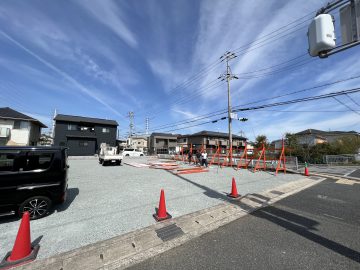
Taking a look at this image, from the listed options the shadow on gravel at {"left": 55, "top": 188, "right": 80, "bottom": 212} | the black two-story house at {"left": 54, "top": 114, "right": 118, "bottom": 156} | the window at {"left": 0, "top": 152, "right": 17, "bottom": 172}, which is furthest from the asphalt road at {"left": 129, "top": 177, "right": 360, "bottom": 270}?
the black two-story house at {"left": 54, "top": 114, "right": 118, "bottom": 156}

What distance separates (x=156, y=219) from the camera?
4.29 metres

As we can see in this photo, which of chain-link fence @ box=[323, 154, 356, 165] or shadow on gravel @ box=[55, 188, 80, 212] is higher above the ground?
chain-link fence @ box=[323, 154, 356, 165]

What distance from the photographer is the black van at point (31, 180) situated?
4.04m

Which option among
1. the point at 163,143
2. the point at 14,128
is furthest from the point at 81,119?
the point at 163,143

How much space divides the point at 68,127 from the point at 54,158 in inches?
1312

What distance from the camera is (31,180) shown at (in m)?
4.25

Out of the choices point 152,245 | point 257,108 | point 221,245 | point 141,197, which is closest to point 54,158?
point 141,197

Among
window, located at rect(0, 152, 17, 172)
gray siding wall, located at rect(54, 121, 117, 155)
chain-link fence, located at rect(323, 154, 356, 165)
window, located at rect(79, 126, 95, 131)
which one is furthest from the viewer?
window, located at rect(79, 126, 95, 131)

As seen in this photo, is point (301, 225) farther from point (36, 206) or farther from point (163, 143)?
point (163, 143)

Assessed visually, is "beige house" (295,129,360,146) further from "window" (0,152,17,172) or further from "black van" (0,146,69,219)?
"window" (0,152,17,172)

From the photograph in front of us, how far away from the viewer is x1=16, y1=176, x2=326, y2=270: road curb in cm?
269

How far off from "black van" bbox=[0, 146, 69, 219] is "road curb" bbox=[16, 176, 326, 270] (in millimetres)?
2095

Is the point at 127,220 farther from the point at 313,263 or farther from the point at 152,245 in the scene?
the point at 313,263

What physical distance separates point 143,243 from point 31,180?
3246mm
